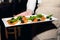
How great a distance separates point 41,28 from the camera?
133 centimetres

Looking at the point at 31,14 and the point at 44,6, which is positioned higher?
the point at 44,6

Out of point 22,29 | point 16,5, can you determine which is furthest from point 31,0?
point 16,5

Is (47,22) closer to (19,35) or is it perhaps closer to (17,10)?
(19,35)

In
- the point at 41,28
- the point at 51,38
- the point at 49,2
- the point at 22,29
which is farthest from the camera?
the point at 22,29

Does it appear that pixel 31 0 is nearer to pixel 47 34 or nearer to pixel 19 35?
pixel 47 34

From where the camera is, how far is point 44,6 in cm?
141

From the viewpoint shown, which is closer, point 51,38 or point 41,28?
point 51,38

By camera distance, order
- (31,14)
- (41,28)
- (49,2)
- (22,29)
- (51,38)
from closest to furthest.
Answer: (51,38)
(41,28)
(49,2)
(31,14)
(22,29)

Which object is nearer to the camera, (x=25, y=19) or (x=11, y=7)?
(x=25, y=19)

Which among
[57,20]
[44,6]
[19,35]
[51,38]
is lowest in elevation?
[19,35]

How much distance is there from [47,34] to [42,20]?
285 millimetres

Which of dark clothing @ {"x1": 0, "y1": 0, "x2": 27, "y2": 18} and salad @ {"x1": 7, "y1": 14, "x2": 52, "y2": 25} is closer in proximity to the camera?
salad @ {"x1": 7, "y1": 14, "x2": 52, "y2": 25}

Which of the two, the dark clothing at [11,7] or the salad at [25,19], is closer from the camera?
the salad at [25,19]

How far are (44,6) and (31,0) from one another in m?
0.32
